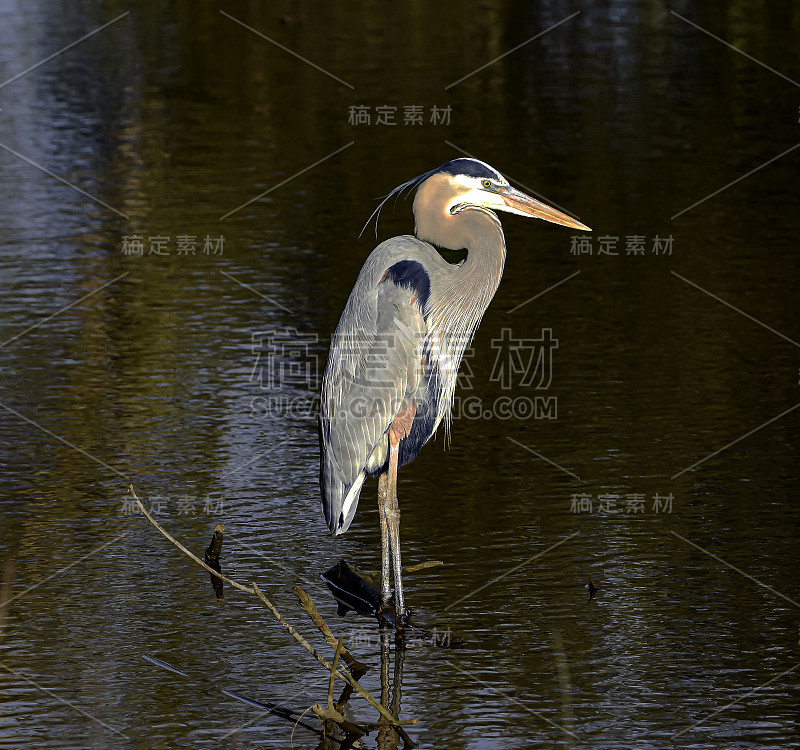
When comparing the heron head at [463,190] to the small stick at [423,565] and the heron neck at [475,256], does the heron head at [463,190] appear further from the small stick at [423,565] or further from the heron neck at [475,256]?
the small stick at [423,565]

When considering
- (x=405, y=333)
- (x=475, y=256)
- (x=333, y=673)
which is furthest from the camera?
(x=475, y=256)

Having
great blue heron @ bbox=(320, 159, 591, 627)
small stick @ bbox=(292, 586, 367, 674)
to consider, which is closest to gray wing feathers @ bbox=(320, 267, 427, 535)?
great blue heron @ bbox=(320, 159, 591, 627)

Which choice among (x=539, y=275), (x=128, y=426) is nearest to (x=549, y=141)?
(x=539, y=275)

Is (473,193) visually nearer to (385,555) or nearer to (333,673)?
(385,555)

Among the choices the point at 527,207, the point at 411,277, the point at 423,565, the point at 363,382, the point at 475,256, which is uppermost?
the point at 527,207

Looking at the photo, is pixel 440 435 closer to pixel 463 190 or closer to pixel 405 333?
pixel 405 333

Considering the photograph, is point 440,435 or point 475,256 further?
point 440,435

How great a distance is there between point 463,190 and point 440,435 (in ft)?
8.11

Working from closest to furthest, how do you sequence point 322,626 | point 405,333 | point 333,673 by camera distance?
point 333,673 → point 322,626 → point 405,333

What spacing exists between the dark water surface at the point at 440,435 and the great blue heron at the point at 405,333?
0.55 m

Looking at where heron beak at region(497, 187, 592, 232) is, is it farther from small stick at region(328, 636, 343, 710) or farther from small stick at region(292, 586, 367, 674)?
small stick at region(328, 636, 343, 710)

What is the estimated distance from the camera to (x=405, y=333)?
6609mm

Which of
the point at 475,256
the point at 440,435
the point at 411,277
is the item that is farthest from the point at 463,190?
the point at 440,435

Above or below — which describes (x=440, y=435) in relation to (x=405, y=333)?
below
